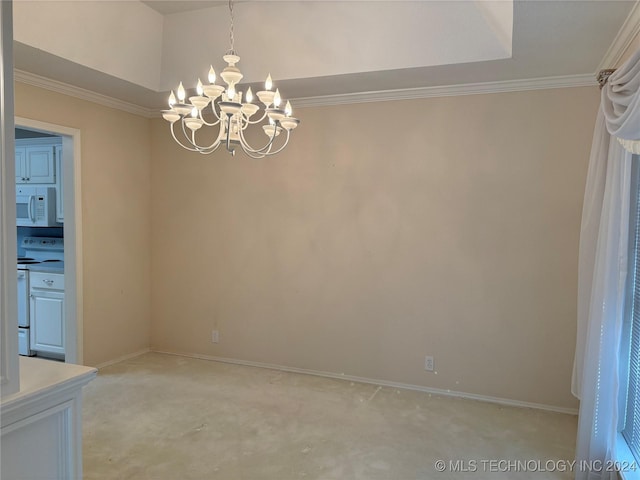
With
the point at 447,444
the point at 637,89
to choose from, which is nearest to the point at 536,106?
the point at 637,89

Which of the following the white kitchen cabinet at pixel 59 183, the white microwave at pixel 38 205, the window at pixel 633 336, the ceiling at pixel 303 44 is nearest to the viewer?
the window at pixel 633 336

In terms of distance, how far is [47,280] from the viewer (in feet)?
14.9

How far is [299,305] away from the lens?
4.35m

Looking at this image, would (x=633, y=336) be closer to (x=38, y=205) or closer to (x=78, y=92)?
(x=78, y=92)

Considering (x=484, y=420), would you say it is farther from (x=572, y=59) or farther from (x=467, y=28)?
(x=467, y=28)

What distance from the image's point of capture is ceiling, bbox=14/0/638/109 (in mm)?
3035

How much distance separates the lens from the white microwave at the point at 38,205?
16.0ft

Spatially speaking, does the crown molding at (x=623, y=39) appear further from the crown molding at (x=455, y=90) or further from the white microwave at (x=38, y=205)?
the white microwave at (x=38, y=205)

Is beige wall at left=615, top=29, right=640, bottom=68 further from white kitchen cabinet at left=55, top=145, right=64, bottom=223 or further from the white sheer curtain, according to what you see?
white kitchen cabinet at left=55, top=145, right=64, bottom=223

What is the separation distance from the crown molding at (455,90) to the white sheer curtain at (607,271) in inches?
38.9

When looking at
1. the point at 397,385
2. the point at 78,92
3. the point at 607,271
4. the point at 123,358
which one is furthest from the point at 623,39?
the point at 123,358

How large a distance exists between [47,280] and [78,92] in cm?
183

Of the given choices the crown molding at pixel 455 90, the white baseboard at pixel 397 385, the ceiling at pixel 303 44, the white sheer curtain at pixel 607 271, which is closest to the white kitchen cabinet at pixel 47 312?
the white baseboard at pixel 397 385

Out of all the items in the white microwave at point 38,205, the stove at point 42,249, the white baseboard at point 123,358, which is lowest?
the white baseboard at point 123,358
